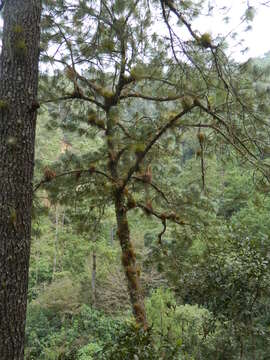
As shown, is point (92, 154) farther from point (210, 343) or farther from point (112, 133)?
point (210, 343)

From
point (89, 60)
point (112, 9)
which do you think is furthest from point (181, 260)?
point (112, 9)

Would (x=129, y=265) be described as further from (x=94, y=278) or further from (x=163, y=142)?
(x=94, y=278)

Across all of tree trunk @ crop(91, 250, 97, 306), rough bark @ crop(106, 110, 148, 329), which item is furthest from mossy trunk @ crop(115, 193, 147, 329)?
tree trunk @ crop(91, 250, 97, 306)

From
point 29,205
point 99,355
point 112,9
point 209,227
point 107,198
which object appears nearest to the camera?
point 29,205

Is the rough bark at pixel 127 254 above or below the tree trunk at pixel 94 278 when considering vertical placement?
above

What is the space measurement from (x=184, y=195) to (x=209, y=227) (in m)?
0.51

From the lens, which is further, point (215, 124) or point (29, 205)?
point (215, 124)

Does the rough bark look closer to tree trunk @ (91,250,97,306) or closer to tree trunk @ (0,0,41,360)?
tree trunk @ (0,0,41,360)

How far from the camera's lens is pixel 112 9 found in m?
3.49

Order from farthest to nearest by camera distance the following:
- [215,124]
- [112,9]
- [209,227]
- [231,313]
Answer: [209,227], [231,313], [112,9], [215,124]

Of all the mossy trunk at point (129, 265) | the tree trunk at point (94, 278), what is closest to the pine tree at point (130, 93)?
the mossy trunk at point (129, 265)

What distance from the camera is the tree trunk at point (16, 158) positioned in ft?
6.65

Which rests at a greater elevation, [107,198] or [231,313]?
[107,198]

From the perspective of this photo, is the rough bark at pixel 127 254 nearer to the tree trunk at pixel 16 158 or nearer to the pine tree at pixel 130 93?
the pine tree at pixel 130 93
